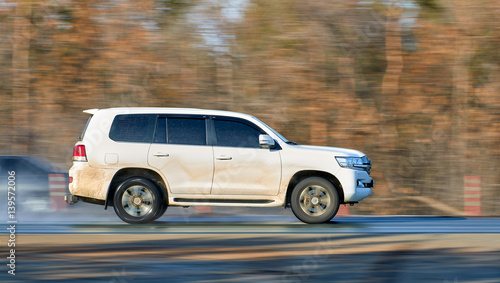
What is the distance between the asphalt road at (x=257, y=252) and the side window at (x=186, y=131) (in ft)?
4.30

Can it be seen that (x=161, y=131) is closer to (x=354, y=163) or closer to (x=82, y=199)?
(x=82, y=199)

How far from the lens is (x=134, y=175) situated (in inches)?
484

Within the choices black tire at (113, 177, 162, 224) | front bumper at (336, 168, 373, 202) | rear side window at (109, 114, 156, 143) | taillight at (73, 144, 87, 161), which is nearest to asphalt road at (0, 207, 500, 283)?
black tire at (113, 177, 162, 224)

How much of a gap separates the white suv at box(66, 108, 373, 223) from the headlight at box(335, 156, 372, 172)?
0.7 inches

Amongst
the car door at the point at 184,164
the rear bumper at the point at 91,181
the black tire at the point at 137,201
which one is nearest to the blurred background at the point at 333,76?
the car door at the point at 184,164

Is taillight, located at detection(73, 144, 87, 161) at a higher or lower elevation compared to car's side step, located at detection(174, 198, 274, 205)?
higher

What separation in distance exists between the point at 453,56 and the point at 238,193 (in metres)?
13.0

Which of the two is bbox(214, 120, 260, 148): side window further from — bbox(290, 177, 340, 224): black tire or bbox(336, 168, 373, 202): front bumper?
bbox(336, 168, 373, 202): front bumper

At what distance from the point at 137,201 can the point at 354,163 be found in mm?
3452

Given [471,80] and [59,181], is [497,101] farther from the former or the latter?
[59,181]

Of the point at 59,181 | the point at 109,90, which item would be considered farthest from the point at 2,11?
the point at 59,181

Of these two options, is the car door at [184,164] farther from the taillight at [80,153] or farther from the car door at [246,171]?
the taillight at [80,153]

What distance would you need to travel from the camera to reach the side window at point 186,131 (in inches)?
484

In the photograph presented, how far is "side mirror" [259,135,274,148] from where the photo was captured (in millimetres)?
12062
